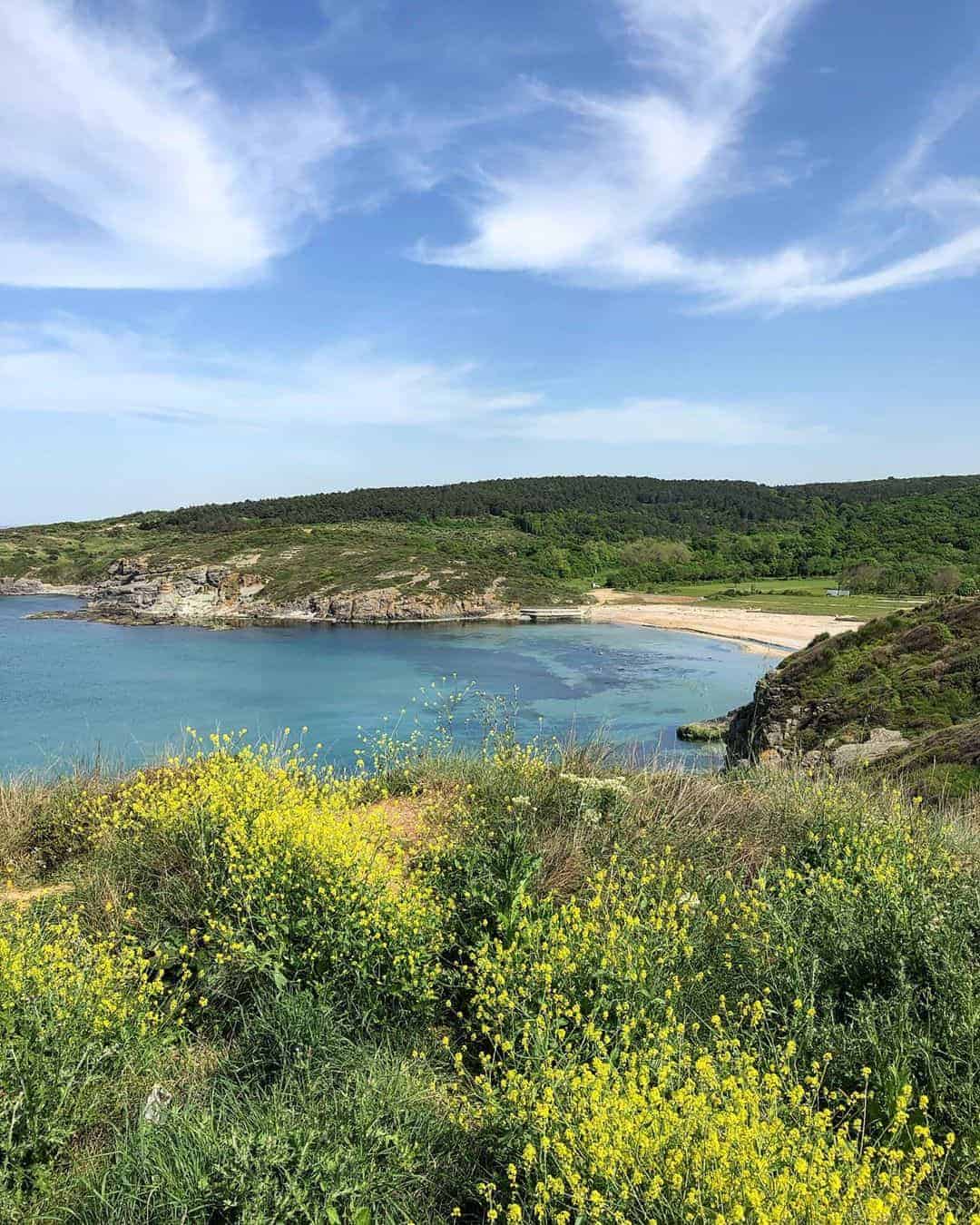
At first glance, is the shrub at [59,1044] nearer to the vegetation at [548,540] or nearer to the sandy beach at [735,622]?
the sandy beach at [735,622]

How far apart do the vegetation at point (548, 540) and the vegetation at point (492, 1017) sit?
224 ft

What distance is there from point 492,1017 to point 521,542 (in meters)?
107

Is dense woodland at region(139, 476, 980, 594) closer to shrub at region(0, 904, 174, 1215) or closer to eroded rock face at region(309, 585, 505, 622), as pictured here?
eroded rock face at region(309, 585, 505, 622)

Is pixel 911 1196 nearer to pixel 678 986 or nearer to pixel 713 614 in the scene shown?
pixel 678 986

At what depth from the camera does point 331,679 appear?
146 feet

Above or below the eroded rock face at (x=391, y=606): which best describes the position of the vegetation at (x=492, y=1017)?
above

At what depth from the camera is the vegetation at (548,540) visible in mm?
80938

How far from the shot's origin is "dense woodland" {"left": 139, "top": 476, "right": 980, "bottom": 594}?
94844 mm

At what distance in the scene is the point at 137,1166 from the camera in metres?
2.90

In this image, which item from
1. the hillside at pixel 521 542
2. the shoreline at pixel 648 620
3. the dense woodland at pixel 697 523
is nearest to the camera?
the shoreline at pixel 648 620

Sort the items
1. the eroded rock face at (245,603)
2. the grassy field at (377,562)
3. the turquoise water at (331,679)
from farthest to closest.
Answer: the grassy field at (377,562) < the eroded rock face at (245,603) < the turquoise water at (331,679)

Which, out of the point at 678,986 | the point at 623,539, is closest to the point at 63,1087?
the point at 678,986

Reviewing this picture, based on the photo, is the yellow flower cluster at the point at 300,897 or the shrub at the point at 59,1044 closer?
the shrub at the point at 59,1044

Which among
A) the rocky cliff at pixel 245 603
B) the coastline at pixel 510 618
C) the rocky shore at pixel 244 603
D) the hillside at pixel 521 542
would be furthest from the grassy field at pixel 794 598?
the rocky cliff at pixel 245 603
